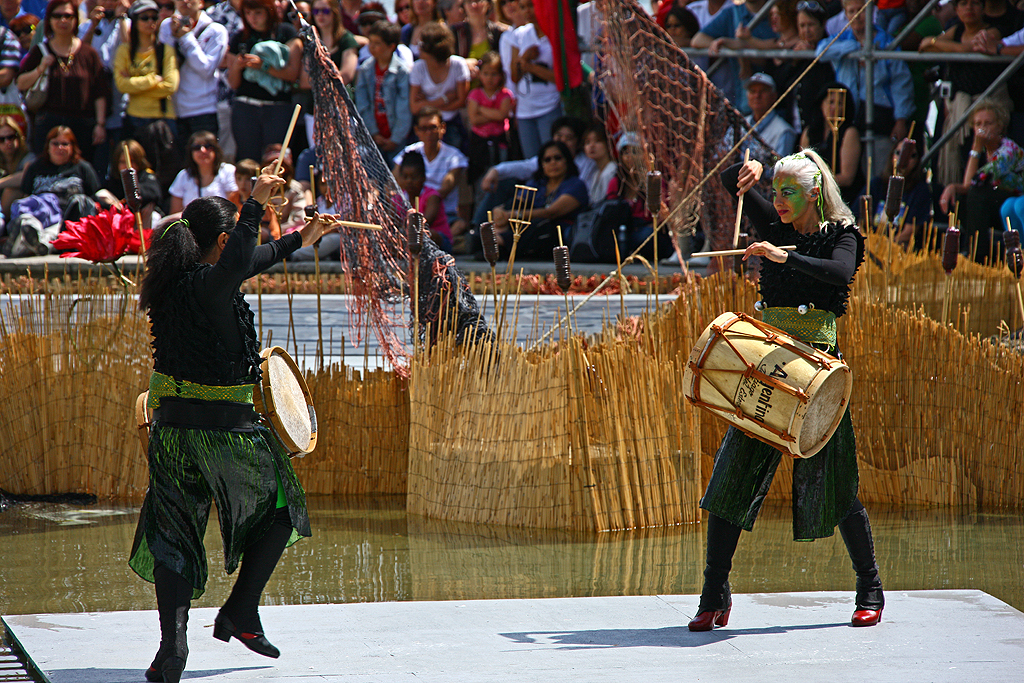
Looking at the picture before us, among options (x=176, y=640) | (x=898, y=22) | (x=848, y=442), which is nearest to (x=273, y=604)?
(x=176, y=640)

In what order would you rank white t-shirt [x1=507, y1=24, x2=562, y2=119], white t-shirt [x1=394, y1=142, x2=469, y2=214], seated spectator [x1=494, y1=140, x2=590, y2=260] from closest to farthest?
seated spectator [x1=494, y1=140, x2=590, y2=260]
white t-shirt [x1=507, y1=24, x2=562, y2=119]
white t-shirt [x1=394, y1=142, x2=469, y2=214]

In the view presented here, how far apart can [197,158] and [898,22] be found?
5440 millimetres

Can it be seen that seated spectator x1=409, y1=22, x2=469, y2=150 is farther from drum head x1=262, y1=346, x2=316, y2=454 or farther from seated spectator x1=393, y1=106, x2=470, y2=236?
drum head x1=262, y1=346, x2=316, y2=454

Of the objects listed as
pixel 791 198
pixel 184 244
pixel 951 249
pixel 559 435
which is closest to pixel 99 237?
pixel 559 435

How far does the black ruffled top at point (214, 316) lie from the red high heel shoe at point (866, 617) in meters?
1.88

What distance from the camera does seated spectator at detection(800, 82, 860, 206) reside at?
8906 millimetres

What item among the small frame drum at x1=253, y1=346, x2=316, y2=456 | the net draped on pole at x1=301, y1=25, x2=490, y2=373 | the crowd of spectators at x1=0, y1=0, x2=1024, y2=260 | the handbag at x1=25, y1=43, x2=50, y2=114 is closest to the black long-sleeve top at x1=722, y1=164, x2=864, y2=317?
the small frame drum at x1=253, y1=346, x2=316, y2=456

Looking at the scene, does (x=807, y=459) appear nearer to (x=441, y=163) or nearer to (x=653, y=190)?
(x=653, y=190)

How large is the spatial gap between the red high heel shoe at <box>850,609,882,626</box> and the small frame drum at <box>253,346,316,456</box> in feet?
5.43

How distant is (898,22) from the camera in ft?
31.2

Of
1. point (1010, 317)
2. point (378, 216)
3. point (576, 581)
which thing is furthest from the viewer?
point (1010, 317)

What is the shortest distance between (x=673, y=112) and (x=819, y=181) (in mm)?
3484

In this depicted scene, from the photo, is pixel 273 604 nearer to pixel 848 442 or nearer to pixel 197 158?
pixel 848 442

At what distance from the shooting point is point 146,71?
10.8m
